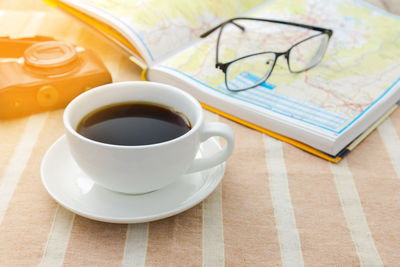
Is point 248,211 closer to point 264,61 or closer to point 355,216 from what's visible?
point 355,216

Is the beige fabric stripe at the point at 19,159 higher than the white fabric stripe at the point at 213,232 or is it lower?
lower

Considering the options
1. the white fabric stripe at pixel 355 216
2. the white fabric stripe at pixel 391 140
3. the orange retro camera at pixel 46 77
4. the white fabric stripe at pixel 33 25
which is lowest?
the white fabric stripe at pixel 33 25

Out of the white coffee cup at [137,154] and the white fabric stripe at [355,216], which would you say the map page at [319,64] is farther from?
the white coffee cup at [137,154]

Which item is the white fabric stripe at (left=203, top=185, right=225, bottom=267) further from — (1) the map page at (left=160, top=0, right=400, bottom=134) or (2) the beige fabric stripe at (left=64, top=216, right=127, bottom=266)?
(1) the map page at (left=160, top=0, right=400, bottom=134)

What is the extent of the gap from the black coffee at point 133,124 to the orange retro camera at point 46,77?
0.18m

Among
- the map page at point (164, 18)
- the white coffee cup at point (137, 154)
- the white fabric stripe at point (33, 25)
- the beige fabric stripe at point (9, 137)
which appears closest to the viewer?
the white coffee cup at point (137, 154)

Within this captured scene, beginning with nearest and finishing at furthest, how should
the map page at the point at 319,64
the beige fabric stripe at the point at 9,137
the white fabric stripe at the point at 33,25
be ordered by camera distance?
the beige fabric stripe at the point at 9,137
the map page at the point at 319,64
the white fabric stripe at the point at 33,25

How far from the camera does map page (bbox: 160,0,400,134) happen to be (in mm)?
647

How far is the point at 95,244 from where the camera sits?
431mm

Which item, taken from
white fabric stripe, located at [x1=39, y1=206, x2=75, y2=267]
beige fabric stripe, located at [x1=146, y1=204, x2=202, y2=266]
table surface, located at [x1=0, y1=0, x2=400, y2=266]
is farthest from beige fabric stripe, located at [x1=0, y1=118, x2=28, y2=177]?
beige fabric stripe, located at [x1=146, y1=204, x2=202, y2=266]

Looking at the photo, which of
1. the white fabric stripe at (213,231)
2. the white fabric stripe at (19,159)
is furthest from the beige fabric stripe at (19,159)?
the white fabric stripe at (213,231)

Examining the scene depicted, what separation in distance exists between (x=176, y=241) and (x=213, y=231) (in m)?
0.04

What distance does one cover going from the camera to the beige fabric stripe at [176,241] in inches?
16.7

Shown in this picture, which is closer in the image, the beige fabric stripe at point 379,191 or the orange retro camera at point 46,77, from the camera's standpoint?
the beige fabric stripe at point 379,191
